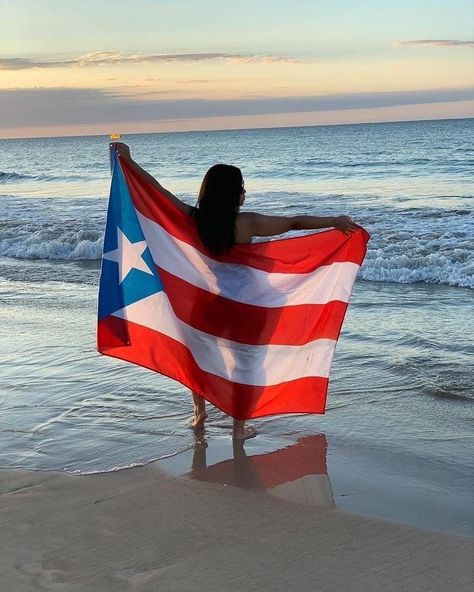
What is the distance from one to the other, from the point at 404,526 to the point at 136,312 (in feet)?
7.70

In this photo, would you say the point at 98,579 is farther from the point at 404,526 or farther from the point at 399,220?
the point at 399,220

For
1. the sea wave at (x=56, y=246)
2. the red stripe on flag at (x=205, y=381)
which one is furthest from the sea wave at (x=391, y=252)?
the red stripe on flag at (x=205, y=381)

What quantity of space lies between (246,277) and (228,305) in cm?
21

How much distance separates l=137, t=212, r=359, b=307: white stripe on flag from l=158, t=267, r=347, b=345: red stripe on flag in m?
0.04

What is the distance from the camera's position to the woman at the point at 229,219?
5074mm

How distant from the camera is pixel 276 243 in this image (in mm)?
5434

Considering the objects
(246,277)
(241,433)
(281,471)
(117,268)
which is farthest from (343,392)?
(117,268)

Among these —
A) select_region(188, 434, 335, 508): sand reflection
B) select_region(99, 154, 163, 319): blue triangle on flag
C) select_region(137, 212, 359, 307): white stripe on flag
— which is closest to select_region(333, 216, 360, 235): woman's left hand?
select_region(137, 212, 359, 307): white stripe on flag

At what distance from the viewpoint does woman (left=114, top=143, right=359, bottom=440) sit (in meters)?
5.07

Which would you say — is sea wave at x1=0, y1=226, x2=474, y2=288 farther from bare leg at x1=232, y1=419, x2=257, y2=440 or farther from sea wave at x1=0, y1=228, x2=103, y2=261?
bare leg at x1=232, y1=419, x2=257, y2=440

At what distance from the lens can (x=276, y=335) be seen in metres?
5.48

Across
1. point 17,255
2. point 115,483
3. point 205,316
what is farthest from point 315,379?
point 17,255

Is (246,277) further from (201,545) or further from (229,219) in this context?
(201,545)

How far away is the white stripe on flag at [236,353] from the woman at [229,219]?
16.8 inches
